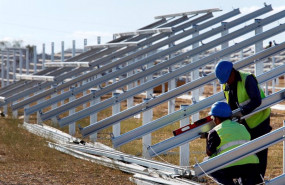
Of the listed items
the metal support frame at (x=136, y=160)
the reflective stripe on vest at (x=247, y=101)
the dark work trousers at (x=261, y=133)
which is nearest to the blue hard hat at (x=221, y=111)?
the reflective stripe on vest at (x=247, y=101)

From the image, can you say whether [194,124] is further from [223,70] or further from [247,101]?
[223,70]

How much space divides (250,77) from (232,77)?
0.60 ft

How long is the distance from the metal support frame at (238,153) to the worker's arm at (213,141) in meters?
0.08

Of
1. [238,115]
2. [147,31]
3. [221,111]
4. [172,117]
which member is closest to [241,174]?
[221,111]

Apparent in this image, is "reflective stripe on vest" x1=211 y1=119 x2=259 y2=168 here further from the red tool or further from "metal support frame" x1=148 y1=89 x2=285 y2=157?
the red tool

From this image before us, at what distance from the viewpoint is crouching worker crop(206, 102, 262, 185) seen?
6.12 metres

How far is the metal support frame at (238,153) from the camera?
6195 mm

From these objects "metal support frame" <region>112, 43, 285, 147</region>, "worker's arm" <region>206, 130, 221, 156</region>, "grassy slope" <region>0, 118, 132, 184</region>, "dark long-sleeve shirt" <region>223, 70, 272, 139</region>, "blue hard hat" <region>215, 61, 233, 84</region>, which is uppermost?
"blue hard hat" <region>215, 61, 233, 84</region>

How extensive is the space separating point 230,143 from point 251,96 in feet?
→ 2.87

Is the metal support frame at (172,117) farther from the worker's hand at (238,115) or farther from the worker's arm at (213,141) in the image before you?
the worker's arm at (213,141)

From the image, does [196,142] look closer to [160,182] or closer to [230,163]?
[160,182]

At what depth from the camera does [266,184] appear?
612 cm

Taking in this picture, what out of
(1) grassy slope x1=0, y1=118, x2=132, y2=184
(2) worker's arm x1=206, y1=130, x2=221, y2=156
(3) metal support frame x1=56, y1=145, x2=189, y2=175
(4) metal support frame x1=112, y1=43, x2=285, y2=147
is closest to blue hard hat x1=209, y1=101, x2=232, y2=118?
(2) worker's arm x1=206, y1=130, x2=221, y2=156

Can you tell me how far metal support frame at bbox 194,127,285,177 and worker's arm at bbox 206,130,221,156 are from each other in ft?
0.27
